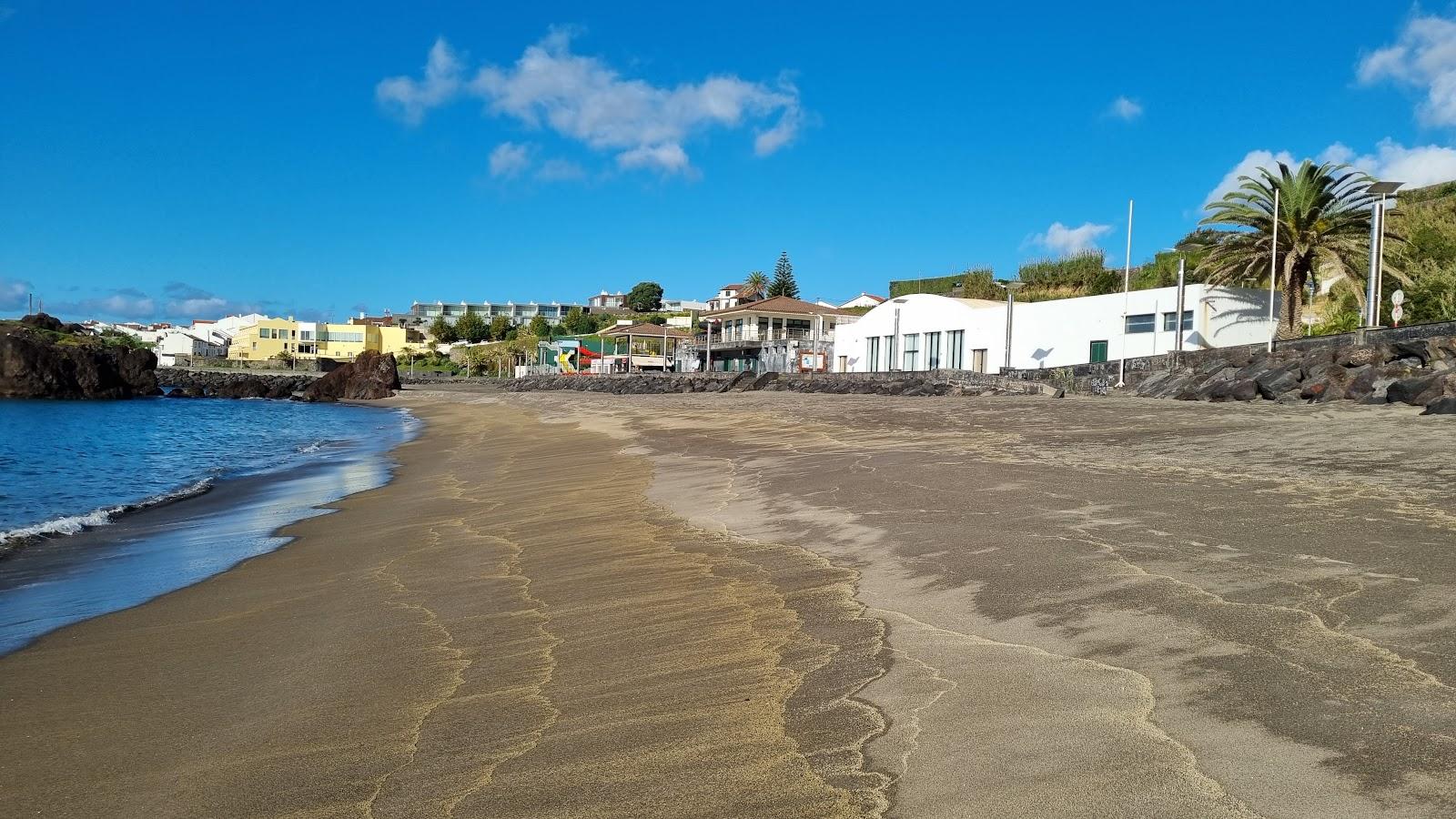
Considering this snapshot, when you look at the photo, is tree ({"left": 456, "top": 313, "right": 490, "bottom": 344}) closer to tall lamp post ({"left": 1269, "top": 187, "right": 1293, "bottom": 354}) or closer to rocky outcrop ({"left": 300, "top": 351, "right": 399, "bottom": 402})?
rocky outcrop ({"left": 300, "top": 351, "right": 399, "bottom": 402})

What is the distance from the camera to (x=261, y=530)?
10.3 m

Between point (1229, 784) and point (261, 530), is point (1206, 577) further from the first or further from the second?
point (261, 530)

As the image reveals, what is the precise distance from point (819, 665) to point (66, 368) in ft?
264

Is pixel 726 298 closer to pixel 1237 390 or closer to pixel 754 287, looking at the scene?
pixel 754 287

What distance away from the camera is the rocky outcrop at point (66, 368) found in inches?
2589

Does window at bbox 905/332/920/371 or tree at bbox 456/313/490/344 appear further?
tree at bbox 456/313/490/344

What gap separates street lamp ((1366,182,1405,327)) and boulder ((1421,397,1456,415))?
13279 mm

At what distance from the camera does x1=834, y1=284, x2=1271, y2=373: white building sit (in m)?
32.2

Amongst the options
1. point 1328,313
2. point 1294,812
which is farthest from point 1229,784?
point 1328,313

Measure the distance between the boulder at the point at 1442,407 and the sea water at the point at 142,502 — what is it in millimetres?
15969

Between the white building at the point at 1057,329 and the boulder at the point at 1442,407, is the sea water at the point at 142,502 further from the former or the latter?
the white building at the point at 1057,329

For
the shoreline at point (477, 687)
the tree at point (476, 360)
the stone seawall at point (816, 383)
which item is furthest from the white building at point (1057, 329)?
the tree at point (476, 360)

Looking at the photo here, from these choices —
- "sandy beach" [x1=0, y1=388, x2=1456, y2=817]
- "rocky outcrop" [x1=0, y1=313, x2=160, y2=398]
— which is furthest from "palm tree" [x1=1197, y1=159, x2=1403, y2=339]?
"rocky outcrop" [x1=0, y1=313, x2=160, y2=398]

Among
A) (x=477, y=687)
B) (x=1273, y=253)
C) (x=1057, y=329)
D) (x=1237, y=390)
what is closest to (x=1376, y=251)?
(x=1273, y=253)
